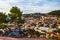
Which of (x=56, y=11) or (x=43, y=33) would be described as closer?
(x=43, y=33)

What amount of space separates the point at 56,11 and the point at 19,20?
1.19 meters

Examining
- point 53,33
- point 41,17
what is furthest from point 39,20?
point 53,33

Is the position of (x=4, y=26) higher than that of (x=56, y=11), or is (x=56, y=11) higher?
(x=56, y=11)

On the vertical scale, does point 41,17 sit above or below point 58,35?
above

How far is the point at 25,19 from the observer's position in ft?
18.4

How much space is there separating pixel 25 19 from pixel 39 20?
471mm

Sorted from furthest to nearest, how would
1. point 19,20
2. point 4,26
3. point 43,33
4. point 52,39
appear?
point 19,20 → point 4,26 → point 43,33 → point 52,39

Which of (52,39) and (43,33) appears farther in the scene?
(43,33)

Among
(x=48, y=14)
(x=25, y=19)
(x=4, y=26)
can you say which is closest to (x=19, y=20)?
(x=25, y=19)

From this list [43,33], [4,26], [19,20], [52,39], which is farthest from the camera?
[19,20]

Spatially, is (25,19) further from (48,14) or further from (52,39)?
(52,39)

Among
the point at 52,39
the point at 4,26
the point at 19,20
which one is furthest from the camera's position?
the point at 19,20

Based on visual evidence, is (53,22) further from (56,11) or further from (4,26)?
(4,26)

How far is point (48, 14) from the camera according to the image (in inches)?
215
